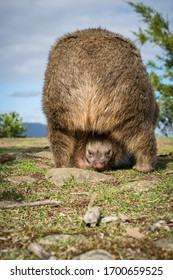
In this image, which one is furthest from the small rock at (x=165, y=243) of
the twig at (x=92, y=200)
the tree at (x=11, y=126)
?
the tree at (x=11, y=126)

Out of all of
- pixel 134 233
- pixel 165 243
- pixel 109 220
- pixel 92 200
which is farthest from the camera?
pixel 92 200

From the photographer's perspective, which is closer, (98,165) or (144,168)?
(144,168)

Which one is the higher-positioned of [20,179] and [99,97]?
[99,97]

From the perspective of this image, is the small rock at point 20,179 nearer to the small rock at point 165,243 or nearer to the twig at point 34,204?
the twig at point 34,204

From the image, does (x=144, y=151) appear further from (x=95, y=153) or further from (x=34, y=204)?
(x=34, y=204)

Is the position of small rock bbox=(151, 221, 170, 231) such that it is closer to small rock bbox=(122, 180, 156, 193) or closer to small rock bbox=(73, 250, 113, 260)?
small rock bbox=(73, 250, 113, 260)

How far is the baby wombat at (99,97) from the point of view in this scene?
5305 millimetres

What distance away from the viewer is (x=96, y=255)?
2.91m

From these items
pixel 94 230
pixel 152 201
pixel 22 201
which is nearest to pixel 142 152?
pixel 152 201

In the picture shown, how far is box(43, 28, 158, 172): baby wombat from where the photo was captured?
5305 mm

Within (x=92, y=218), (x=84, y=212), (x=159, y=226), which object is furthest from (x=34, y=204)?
(x=159, y=226)

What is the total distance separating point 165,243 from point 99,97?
8.11 feet

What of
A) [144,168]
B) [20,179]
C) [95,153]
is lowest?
[20,179]

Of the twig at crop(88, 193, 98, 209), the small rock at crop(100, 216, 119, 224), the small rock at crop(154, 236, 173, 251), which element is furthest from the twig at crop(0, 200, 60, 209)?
the small rock at crop(154, 236, 173, 251)
